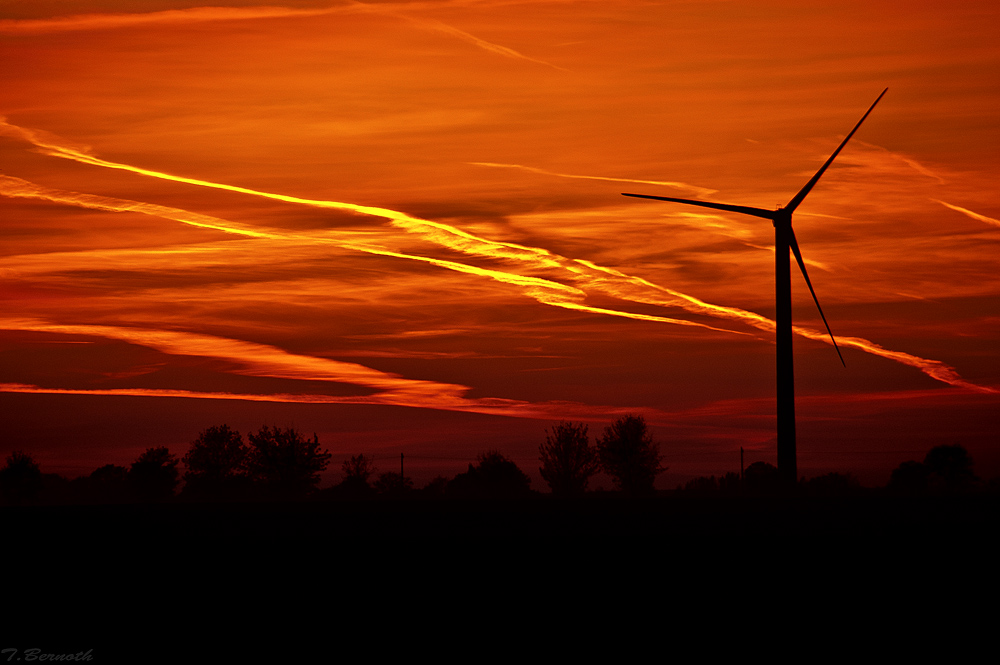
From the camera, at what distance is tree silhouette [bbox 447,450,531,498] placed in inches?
7462

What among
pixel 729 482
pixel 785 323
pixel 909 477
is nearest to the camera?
pixel 785 323

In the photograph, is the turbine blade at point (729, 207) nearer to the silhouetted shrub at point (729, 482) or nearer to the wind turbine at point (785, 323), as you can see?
the wind turbine at point (785, 323)

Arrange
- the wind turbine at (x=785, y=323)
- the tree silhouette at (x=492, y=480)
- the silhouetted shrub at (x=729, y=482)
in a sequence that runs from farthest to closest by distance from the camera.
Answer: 1. the tree silhouette at (x=492, y=480)
2. the silhouetted shrub at (x=729, y=482)
3. the wind turbine at (x=785, y=323)

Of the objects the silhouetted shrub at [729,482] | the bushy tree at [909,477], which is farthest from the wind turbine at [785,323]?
the bushy tree at [909,477]

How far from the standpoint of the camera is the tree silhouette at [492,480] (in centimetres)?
18952

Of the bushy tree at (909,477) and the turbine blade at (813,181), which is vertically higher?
the turbine blade at (813,181)

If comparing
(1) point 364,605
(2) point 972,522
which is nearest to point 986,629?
(1) point 364,605

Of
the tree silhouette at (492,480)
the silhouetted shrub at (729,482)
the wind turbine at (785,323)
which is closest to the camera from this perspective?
the wind turbine at (785,323)

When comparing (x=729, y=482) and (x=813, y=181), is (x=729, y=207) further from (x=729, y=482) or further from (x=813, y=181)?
(x=729, y=482)

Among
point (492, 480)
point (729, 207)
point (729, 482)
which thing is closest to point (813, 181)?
point (729, 207)

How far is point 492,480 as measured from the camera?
193 m

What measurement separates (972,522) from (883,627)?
3318 centimetres

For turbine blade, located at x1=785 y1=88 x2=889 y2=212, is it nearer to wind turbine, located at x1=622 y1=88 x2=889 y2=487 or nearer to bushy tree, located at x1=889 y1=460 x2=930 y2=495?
wind turbine, located at x1=622 y1=88 x2=889 y2=487

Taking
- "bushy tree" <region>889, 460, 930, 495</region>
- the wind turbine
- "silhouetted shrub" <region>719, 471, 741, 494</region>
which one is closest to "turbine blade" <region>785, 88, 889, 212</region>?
the wind turbine
